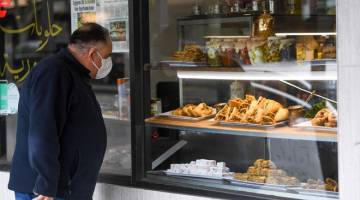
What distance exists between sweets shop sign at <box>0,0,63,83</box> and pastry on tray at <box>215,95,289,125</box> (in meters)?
1.54

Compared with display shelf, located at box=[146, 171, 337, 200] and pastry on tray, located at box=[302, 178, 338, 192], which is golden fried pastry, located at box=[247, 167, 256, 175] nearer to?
display shelf, located at box=[146, 171, 337, 200]

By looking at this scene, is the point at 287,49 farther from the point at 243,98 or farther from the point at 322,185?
the point at 322,185

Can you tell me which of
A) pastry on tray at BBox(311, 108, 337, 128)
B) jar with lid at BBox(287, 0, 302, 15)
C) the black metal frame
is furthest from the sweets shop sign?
pastry on tray at BBox(311, 108, 337, 128)

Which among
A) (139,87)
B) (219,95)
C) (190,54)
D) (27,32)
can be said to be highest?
(27,32)

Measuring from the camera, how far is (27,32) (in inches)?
216

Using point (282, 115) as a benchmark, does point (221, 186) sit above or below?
below

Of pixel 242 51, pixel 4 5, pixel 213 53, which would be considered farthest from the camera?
pixel 4 5

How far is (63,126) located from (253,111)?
1.50 metres

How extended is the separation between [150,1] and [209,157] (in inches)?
49.0

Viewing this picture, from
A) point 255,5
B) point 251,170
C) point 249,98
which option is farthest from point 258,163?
point 255,5

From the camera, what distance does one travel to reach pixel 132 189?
185 inches

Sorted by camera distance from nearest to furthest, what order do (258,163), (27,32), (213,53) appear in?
(258,163) < (213,53) < (27,32)

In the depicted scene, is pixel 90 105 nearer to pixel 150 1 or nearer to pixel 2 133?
pixel 150 1

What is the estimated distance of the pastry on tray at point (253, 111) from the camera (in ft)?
14.9
